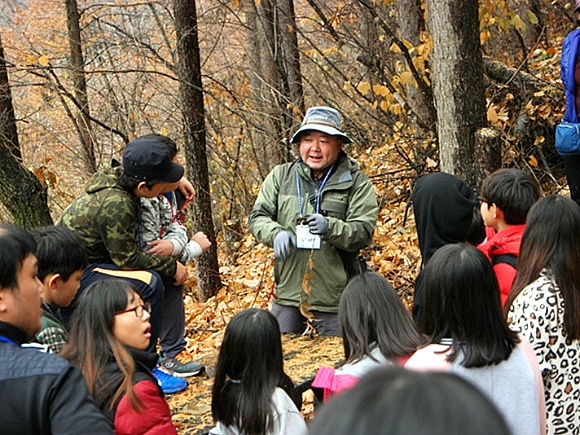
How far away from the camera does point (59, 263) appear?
3.82m

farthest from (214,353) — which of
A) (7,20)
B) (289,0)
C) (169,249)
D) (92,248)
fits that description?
(7,20)

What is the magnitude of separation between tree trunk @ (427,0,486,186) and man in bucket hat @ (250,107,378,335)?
1131 mm

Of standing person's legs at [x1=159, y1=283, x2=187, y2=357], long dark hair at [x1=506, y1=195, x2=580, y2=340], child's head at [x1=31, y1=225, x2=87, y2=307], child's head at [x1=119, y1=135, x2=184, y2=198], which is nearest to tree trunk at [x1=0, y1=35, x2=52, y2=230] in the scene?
standing person's legs at [x1=159, y1=283, x2=187, y2=357]

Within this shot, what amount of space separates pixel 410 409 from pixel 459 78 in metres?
4.97

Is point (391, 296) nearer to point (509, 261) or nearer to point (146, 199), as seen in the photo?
point (509, 261)

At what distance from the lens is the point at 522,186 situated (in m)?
4.03

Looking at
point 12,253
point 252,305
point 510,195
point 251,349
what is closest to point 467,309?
point 251,349

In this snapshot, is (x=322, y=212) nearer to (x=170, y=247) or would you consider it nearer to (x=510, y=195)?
(x=170, y=247)

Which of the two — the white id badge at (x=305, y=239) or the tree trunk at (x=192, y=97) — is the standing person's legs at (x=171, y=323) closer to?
the white id badge at (x=305, y=239)

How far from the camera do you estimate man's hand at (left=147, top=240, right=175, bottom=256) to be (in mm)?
4793

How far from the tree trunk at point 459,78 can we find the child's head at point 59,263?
3243 mm

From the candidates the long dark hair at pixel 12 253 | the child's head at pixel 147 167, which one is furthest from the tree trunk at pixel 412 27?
the long dark hair at pixel 12 253

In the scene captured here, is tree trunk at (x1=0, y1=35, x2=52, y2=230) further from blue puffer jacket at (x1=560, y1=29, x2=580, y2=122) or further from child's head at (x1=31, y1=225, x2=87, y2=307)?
blue puffer jacket at (x1=560, y1=29, x2=580, y2=122)

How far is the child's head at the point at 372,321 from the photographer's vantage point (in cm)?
321
